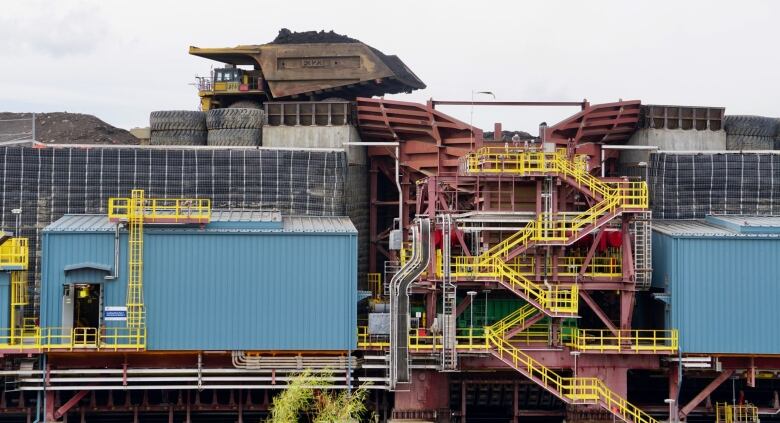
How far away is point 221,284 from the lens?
4222 cm

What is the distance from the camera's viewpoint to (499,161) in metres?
44.4

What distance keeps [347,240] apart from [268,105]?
14.8 metres

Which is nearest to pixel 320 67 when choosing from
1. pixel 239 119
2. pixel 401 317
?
pixel 239 119

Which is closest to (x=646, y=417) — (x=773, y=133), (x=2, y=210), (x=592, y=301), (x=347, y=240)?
(x=592, y=301)

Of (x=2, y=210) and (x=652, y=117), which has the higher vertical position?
(x=652, y=117)

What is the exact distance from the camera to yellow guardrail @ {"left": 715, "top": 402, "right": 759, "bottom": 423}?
43.9 meters

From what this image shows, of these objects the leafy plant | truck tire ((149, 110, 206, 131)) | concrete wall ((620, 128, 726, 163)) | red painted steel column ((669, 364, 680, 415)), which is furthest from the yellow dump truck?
red painted steel column ((669, 364, 680, 415))

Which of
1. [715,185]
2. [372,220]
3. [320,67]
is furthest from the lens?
[320,67]

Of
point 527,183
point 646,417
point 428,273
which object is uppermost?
point 527,183

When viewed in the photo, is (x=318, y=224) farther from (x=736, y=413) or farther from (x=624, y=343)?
(x=736, y=413)

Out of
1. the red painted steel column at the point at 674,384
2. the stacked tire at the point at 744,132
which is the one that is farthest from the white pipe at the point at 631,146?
the red painted steel column at the point at 674,384

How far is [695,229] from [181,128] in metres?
27.6

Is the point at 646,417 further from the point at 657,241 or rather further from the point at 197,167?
the point at 197,167

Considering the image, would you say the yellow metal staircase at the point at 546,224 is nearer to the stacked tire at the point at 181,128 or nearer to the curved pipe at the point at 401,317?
the curved pipe at the point at 401,317
